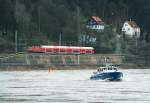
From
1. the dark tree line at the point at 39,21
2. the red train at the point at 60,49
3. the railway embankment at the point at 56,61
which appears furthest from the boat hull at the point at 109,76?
the dark tree line at the point at 39,21

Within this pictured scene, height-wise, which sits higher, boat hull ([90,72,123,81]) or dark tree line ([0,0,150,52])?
dark tree line ([0,0,150,52])

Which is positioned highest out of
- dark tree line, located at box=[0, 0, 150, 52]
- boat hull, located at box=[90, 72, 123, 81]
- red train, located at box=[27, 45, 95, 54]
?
dark tree line, located at box=[0, 0, 150, 52]

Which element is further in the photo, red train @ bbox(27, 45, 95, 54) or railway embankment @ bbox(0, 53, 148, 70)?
red train @ bbox(27, 45, 95, 54)

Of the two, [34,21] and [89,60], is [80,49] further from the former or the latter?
[34,21]

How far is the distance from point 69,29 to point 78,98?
111 meters

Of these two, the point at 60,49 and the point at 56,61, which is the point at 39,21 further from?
the point at 56,61

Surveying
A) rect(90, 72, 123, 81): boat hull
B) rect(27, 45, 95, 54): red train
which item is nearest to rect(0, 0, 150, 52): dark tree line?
rect(27, 45, 95, 54): red train

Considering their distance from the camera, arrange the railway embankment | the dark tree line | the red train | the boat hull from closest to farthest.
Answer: the boat hull, the railway embankment, the red train, the dark tree line

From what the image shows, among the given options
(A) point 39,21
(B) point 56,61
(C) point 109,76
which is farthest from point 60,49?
(C) point 109,76

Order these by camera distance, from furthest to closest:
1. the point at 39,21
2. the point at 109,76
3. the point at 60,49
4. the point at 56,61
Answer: the point at 39,21, the point at 60,49, the point at 56,61, the point at 109,76

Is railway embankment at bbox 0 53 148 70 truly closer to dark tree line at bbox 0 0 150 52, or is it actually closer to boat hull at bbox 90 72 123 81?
dark tree line at bbox 0 0 150 52

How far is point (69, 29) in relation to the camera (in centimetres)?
17650

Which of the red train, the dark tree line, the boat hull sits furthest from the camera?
the dark tree line

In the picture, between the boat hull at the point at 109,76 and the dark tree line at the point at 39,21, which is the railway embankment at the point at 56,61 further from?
the boat hull at the point at 109,76
